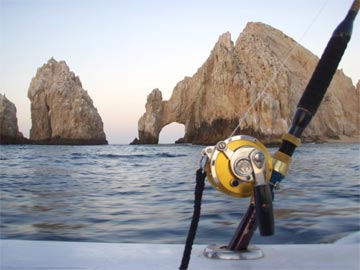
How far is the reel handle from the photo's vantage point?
1374mm

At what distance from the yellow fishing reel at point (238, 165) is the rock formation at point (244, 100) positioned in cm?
6260

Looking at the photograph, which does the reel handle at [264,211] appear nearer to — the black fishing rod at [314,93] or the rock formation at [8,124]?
the black fishing rod at [314,93]

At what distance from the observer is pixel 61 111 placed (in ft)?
284

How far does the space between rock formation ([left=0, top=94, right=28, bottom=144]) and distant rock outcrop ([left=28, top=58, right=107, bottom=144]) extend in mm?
4252

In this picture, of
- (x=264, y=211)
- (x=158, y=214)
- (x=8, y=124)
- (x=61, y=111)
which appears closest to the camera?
(x=264, y=211)

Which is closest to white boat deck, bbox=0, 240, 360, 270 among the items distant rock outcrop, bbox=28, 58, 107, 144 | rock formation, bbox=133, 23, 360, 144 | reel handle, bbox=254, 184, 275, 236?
reel handle, bbox=254, 184, 275, 236

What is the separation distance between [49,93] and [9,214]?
283 ft

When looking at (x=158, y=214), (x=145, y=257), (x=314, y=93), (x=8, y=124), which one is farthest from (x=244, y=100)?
(x=314, y=93)

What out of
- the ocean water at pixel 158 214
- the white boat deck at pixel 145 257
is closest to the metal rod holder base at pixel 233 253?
the white boat deck at pixel 145 257

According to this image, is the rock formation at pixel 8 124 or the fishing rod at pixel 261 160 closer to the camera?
the fishing rod at pixel 261 160

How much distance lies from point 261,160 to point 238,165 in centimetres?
8

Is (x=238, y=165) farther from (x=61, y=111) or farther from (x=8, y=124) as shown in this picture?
(x=61, y=111)

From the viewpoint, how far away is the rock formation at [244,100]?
72.8 meters

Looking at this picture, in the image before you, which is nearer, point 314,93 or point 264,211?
point 264,211
